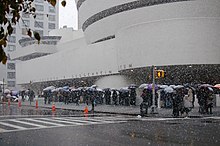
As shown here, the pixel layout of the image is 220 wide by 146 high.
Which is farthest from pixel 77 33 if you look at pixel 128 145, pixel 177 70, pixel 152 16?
pixel 128 145

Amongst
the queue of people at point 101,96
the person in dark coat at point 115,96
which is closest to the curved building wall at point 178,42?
the queue of people at point 101,96

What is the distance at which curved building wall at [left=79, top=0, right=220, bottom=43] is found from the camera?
4550 cm

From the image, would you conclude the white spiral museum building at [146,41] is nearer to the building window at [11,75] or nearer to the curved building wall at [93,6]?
the curved building wall at [93,6]

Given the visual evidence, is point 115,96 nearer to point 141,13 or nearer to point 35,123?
point 141,13

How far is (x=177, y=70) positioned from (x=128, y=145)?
35416 mm

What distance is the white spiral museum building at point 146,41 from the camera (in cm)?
4006

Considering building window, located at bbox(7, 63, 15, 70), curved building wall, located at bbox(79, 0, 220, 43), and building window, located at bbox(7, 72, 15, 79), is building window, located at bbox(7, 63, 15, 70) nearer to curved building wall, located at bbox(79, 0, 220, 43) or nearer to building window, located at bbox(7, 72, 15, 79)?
building window, located at bbox(7, 72, 15, 79)

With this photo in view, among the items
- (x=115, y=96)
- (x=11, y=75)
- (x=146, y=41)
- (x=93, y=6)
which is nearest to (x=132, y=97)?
(x=115, y=96)

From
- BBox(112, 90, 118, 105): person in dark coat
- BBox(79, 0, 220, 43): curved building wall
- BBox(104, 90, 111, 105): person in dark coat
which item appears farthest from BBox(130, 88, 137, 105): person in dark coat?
BBox(79, 0, 220, 43): curved building wall

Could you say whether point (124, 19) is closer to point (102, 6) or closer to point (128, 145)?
point (102, 6)

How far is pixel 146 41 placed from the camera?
4281 centimetres

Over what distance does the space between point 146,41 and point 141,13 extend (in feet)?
29.1

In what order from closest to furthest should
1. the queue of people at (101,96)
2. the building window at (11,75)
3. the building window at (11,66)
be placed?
the queue of people at (101,96) < the building window at (11,75) < the building window at (11,66)

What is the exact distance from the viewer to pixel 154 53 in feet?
139
